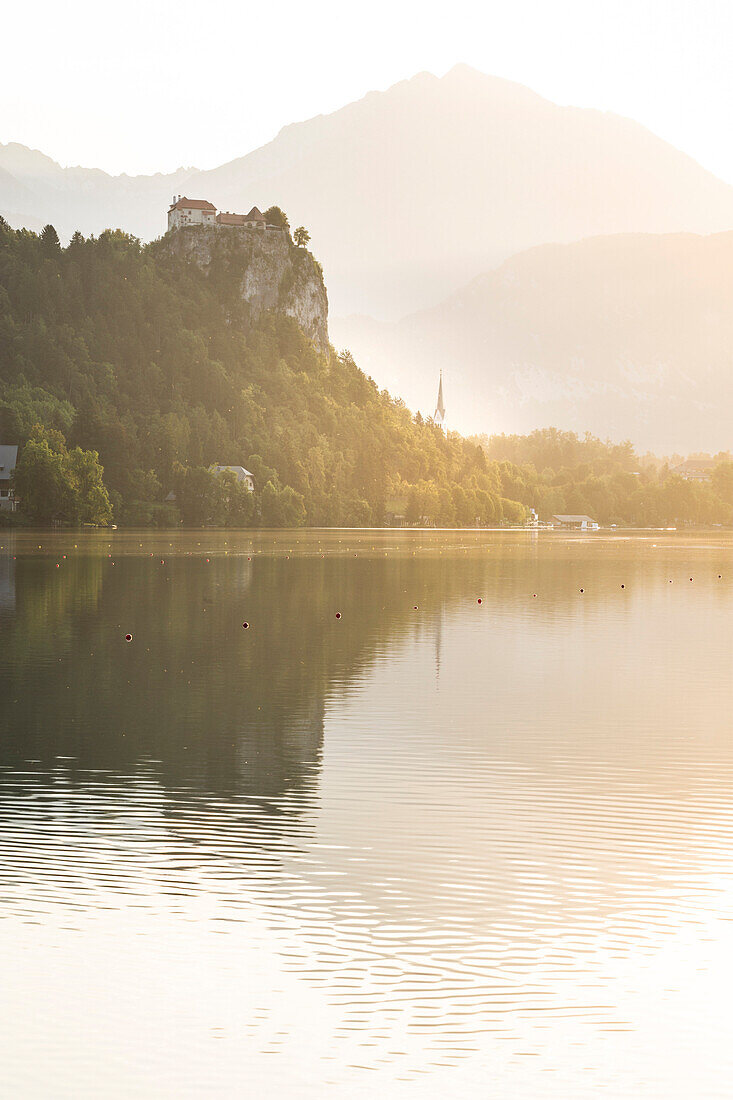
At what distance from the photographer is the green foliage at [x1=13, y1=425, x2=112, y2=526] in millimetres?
148500

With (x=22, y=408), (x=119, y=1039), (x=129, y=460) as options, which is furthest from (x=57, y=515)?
(x=119, y=1039)

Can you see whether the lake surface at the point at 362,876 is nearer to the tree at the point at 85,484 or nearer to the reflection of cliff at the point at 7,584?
the reflection of cliff at the point at 7,584

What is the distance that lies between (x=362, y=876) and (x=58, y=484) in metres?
140

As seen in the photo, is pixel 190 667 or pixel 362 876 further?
pixel 190 667

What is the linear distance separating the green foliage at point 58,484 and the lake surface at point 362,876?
118 metres

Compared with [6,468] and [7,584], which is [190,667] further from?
[6,468]

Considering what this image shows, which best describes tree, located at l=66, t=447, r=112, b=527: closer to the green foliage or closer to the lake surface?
the green foliage

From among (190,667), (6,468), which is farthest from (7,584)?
(6,468)

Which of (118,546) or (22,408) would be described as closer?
(118,546)

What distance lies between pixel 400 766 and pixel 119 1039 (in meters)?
10.6

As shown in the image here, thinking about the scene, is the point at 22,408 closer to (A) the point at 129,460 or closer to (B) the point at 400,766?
(A) the point at 129,460

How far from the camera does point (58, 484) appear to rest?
149 m

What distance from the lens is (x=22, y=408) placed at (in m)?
195

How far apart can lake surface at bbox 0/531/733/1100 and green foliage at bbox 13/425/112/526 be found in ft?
387
